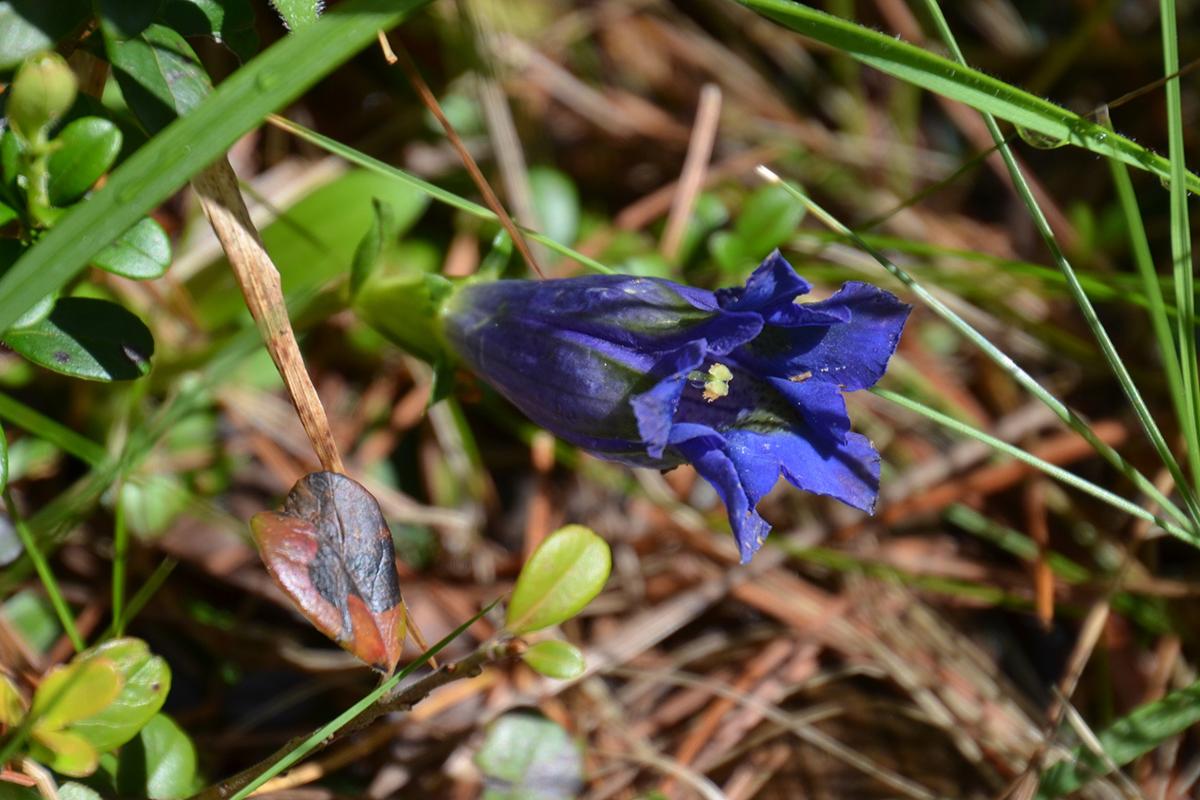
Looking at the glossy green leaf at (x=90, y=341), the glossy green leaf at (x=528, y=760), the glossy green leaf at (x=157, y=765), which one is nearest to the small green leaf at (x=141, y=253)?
the glossy green leaf at (x=90, y=341)

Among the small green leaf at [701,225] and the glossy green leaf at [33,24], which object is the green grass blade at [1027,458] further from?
the glossy green leaf at [33,24]

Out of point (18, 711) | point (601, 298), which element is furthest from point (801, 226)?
point (18, 711)

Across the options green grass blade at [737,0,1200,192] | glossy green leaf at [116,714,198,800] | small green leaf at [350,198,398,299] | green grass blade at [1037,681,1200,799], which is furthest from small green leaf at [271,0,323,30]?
green grass blade at [1037,681,1200,799]

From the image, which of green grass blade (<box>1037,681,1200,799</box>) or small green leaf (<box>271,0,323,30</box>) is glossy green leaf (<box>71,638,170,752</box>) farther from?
green grass blade (<box>1037,681,1200,799</box>)

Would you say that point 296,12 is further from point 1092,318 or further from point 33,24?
point 1092,318

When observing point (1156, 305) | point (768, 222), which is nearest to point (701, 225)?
point (768, 222)

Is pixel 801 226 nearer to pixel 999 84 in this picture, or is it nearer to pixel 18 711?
pixel 999 84
